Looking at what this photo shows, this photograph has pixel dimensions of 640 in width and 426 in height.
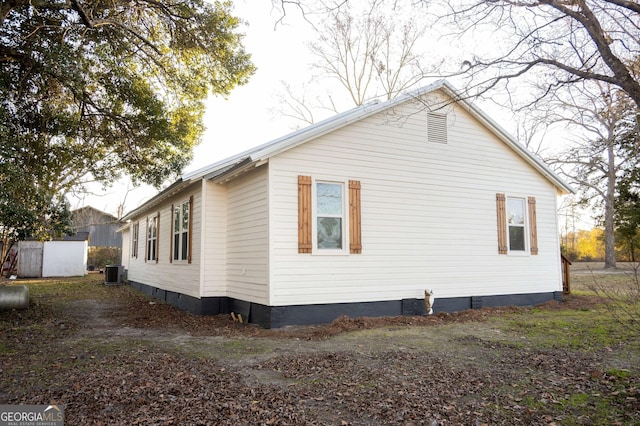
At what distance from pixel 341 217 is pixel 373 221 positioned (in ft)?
2.66

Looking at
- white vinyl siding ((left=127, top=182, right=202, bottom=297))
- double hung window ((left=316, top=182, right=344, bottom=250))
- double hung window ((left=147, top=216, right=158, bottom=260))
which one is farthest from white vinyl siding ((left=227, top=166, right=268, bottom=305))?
double hung window ((left=147, top=216, right=158, bottom=260))

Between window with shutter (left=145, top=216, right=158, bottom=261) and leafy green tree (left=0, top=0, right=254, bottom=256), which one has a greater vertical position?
leafy green tree (left=0, top=0, right=254, bottom=256)

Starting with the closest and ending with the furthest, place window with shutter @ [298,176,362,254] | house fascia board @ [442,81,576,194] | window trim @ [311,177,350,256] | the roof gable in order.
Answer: the roof gable → window with shutter @ [298,176,362,254] → window trim @ [311,177,350,256] → house fascia board @ [442,81,576,194]

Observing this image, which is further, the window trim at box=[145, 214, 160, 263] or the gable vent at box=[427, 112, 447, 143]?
the window trim at box=[145, 214, 160, 263]

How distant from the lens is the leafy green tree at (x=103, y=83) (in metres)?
9.45

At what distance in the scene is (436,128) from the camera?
11.2 m

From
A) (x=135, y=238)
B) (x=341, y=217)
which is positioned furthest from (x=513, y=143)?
(x=135, y=238)

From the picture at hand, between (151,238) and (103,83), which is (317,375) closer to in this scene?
(103,83)

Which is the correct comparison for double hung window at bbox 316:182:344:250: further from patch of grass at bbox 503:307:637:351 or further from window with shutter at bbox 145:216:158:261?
window with shutter at bbox 145:216:158:261

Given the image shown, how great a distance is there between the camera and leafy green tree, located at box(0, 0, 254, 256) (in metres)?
9.45

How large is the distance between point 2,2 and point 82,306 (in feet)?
26.7

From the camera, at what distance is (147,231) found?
1778cm

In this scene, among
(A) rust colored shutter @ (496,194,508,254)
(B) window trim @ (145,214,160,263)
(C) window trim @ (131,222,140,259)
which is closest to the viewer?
(A) rust colored shutter @ (496,194,508,254)

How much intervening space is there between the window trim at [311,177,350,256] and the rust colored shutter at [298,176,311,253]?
12 cm
